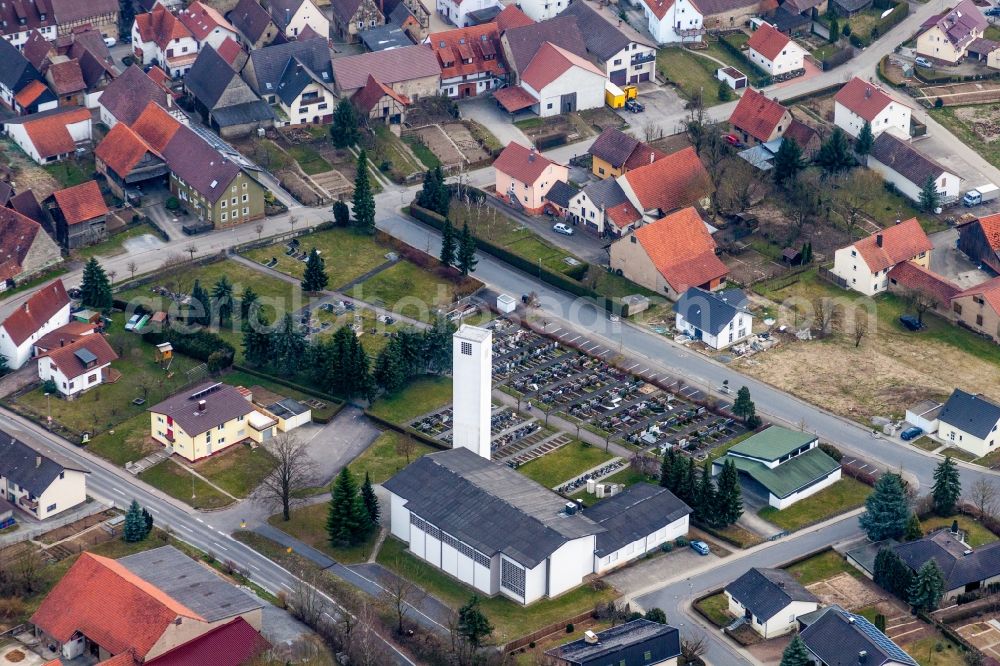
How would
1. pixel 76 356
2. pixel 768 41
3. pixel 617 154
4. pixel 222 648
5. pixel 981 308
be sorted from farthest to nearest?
pixel 768 41 → pixel 617 154 → pixel 981 308 → pixel 76 356 → pixel 222 648

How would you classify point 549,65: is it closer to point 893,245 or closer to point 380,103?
point 380,103

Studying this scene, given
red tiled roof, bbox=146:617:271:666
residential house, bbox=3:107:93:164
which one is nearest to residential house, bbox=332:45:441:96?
residential house, bbox=3:107:93:164

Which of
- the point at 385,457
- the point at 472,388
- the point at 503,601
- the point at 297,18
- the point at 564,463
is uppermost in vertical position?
the point at 297,18

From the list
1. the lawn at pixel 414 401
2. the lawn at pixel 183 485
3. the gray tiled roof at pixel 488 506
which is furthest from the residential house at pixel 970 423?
the lawn at pixel 183 485

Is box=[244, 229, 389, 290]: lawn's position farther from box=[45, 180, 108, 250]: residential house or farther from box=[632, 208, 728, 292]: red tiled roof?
box=[632, 208, 728, 292]: red tiled roof

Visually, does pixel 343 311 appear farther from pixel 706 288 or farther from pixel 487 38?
pixel 487 38

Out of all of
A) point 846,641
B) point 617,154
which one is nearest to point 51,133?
point 617,154

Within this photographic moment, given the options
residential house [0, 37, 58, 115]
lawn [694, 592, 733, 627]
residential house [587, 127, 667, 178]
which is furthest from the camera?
residential house [0, 37, 58, 115]

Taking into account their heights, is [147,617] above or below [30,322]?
below
